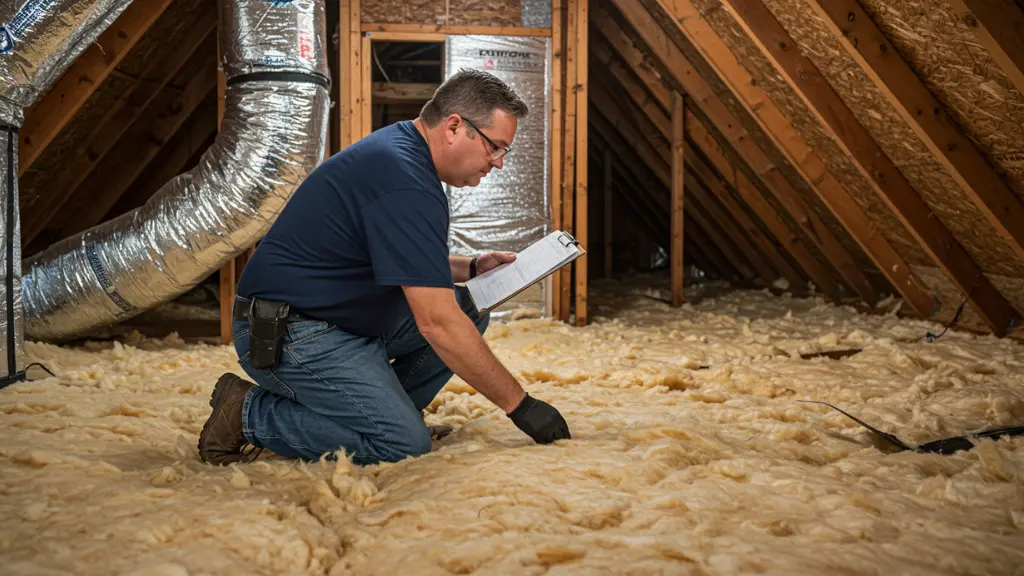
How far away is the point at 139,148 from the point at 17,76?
2326 mm

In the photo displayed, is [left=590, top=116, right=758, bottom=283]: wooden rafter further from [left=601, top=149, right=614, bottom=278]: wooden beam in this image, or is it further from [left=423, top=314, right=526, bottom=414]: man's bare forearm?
[left=423, top=314, right=526, bottom=414]: man's bare forearm

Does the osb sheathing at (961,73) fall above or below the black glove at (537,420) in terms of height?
above

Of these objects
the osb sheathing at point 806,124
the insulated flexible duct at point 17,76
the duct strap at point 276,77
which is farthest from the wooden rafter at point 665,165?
the insulated flexible duct at point 17,76

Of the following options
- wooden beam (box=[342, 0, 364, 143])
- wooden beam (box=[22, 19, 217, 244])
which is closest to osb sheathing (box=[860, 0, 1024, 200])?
wooden beam (box=[342, 0, 364, 143])

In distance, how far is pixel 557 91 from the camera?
466 cm

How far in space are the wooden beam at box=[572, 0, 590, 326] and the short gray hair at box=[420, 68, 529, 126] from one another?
9.22ft

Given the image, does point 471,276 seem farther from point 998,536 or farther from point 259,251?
point 998,536

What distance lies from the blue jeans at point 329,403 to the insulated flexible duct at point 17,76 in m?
1.39

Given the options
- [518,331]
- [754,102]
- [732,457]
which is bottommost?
[518,331]

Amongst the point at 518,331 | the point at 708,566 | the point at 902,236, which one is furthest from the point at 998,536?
the point at 518,331

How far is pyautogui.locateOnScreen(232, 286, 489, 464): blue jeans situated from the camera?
1.89 metres

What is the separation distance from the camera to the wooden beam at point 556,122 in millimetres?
4656

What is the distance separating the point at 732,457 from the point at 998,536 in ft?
1.93

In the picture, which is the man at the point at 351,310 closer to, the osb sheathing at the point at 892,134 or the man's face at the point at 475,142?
the man's face at the point at 475,142
